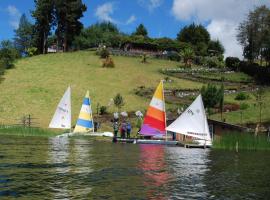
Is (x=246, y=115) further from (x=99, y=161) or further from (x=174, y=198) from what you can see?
(x=174, y=198)

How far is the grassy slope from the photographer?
76.9 metres

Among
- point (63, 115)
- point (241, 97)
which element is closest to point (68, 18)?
point (241, 97)

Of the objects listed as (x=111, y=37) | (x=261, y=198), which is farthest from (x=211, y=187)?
(x=111, y=37)

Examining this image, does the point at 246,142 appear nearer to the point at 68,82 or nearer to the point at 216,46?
the point at 68,82

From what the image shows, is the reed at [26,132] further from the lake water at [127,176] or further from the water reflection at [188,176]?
the water reflection at [188,176]

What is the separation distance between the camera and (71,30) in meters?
134

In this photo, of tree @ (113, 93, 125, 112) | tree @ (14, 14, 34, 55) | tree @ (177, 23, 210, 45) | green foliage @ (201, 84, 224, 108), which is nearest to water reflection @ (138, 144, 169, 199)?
tree @ (113, 93, 125, 112)

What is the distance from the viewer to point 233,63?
11881 cm

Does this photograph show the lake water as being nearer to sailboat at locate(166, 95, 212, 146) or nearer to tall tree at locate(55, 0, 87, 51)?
sailboat at locate(166, 95, 212, 146)

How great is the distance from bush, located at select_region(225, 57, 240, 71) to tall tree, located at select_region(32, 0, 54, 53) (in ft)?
157

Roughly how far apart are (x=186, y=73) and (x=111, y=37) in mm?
55486

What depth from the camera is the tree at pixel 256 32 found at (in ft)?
387

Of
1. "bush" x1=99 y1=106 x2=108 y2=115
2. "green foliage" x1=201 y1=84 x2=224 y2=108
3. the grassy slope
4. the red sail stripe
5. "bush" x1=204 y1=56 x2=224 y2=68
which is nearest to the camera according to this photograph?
the red sail stripe

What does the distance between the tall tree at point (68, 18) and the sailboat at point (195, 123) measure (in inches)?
3501
